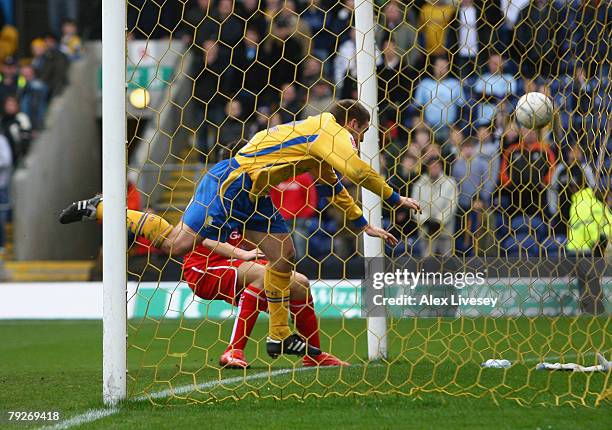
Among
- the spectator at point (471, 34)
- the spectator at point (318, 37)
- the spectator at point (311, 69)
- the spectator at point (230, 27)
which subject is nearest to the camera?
the spectator at point (471, 34)

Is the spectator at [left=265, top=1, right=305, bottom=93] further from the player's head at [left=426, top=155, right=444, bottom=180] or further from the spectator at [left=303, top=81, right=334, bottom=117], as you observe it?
the player's head at [left=426, top=155, right=444, bottom=180]

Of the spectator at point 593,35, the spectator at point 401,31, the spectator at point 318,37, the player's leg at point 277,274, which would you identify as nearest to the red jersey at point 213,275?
the player's leg at point 277,274

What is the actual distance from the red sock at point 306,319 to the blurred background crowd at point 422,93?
507 millimetres

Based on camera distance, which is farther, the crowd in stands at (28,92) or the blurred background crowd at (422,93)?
the crowd in stands at (28,92)

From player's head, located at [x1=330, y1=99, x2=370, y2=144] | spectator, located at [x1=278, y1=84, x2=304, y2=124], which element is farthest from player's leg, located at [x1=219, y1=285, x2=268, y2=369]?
spectator, located at [x1=278, y1=84, x2=304, y2=124]

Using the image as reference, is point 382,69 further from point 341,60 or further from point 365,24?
point 341,60

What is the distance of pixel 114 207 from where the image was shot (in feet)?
17.1

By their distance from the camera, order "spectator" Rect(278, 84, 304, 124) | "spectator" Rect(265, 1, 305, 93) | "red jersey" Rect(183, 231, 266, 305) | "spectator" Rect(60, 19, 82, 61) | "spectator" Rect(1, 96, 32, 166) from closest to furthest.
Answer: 1. "red jersey" Rect(183, 231, 266, 305)
2. "spectator" Rect(278, 84, 304, 124)
3. "spectator" Rect(265, 1, 305, 93)
4. "spectator" Rect(1, 96, 32, 166)
5. "spectator" Rect(60, 19, 82, 61)

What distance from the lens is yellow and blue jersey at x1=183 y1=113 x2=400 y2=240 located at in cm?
598

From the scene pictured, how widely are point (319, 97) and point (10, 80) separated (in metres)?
6.67

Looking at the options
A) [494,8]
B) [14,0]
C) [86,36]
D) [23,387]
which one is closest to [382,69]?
[494,8]

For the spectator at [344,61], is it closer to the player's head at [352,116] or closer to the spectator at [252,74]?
the spectator at [252,74]

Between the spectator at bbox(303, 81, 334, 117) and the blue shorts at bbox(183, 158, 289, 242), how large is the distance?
691cm

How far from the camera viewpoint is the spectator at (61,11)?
19438 mm
